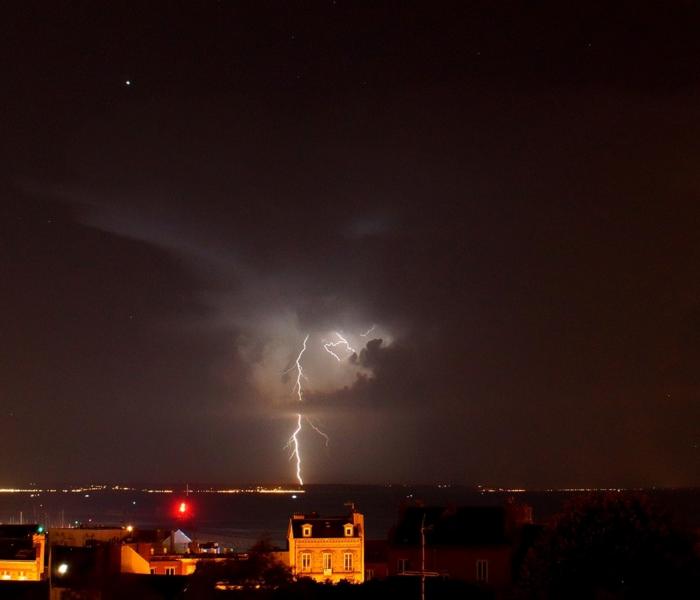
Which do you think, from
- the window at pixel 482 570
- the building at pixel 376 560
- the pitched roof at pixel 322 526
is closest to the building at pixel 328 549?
the pitched roof at pixel 322 526

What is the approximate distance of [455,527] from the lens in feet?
205

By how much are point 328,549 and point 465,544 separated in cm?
1163

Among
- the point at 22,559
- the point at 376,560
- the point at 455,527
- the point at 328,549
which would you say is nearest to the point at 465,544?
the point at 455,527

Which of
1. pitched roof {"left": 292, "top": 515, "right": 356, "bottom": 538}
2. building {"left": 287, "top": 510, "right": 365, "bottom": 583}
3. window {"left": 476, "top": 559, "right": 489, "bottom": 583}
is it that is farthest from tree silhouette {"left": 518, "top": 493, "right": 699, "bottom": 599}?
pitched roof {"left": 292, "top": 515, "right": 356, "bottom": 538}

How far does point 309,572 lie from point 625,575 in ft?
125

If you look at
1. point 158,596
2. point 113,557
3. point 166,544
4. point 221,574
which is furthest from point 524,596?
point 166,544

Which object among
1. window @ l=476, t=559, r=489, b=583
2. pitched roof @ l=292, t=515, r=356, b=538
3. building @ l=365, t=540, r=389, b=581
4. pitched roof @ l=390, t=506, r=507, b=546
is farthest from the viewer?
pitched roof @ l=292, t=515, r=356, b=538

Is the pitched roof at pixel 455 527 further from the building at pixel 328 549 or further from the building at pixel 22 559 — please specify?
the building at pixel 22 559

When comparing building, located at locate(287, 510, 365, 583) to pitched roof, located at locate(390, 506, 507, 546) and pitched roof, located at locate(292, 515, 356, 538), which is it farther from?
pitched roof, located at locate(390, 506, 507, 546)

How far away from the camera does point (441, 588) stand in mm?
44094

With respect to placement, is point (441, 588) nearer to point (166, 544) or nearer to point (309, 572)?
point (309, 572)

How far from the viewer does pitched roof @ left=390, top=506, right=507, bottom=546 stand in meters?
61.2

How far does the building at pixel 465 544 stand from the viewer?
59.5 metres

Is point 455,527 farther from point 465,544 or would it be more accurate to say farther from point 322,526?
point 322,526
